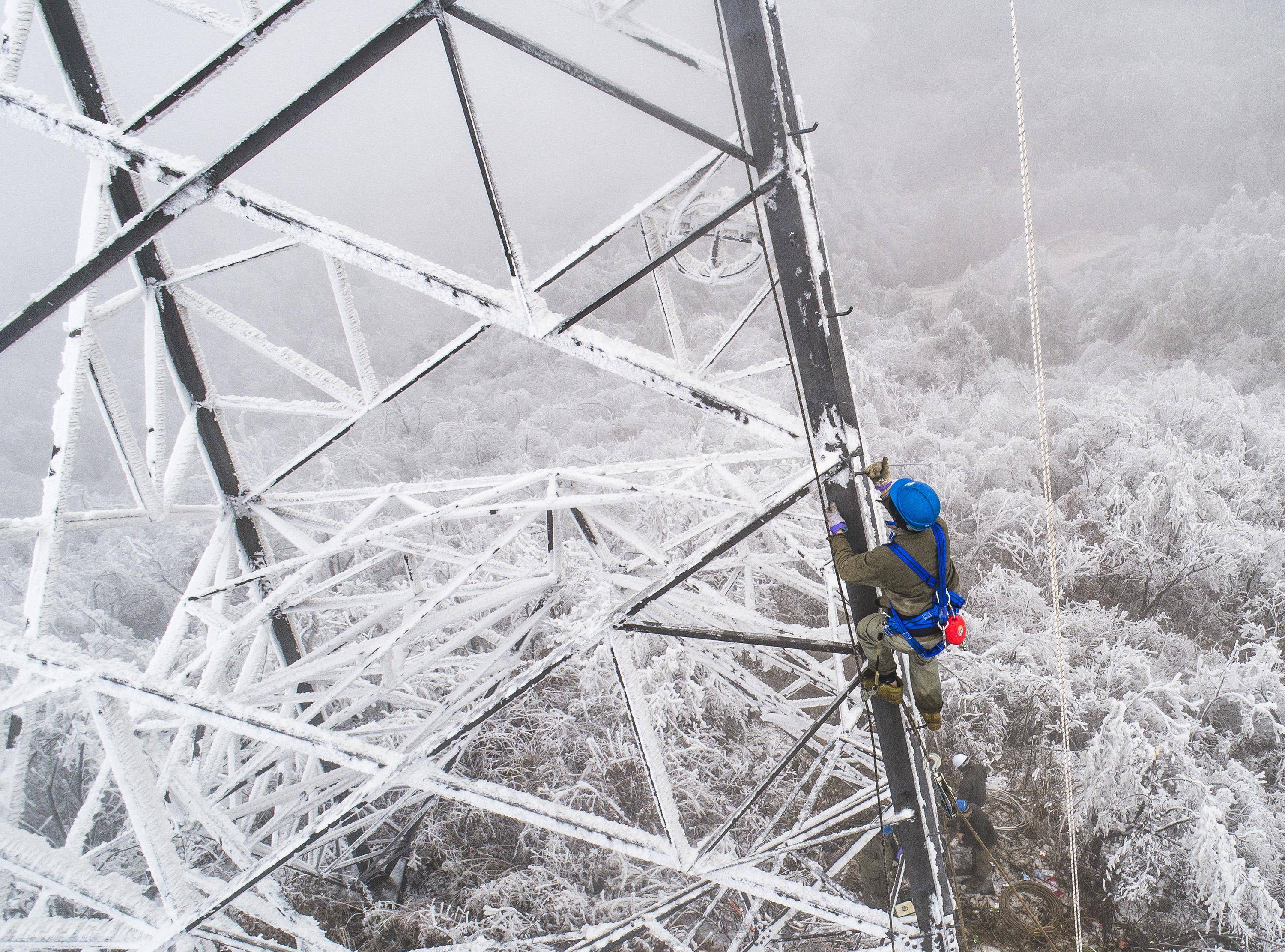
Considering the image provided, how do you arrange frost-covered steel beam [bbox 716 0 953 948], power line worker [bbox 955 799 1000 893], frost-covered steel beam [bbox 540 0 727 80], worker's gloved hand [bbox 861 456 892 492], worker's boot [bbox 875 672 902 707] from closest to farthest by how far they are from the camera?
frost-covered steel beam [bbox 716 0 953 948], worker's gloved hand [bbox 861 456 892 492], frost-covered steel beam [bbox 540 0 727 80], worker's boot [bbox 875 672 902 707], power line worker [bbox 955 799 1000 893]

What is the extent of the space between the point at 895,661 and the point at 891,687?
0.14m

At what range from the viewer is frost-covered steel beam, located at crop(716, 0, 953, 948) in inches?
107

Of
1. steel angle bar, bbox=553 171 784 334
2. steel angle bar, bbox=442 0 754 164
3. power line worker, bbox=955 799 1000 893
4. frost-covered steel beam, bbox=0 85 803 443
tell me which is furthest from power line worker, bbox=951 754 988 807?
steel angle bar, bbox=442 0 754 164

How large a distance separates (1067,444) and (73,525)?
13142 millimetres

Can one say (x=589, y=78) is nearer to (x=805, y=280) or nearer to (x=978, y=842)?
(x=805, y=280)

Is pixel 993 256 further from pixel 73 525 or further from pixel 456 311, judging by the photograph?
pixel 73 525

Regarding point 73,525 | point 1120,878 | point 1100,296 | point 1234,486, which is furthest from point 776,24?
point 1100,296

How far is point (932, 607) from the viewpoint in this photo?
320cm

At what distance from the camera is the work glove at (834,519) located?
3.29m

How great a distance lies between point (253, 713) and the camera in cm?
327

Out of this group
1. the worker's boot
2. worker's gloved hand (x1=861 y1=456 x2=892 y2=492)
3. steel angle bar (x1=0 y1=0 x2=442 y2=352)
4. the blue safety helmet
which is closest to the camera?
steel angle bar (x1=0 y1=0 x2=442 y2=352)

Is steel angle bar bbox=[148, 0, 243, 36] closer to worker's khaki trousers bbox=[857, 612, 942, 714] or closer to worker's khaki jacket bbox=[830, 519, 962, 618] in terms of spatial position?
worker's khaki jacket bbox=[830, 519, 962, 618]

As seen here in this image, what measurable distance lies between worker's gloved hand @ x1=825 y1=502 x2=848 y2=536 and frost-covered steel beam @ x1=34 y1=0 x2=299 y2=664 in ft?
13.1

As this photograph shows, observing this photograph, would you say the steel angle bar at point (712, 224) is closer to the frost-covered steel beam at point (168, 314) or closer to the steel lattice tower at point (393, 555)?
the steel lattice tower at point (393, 555)
